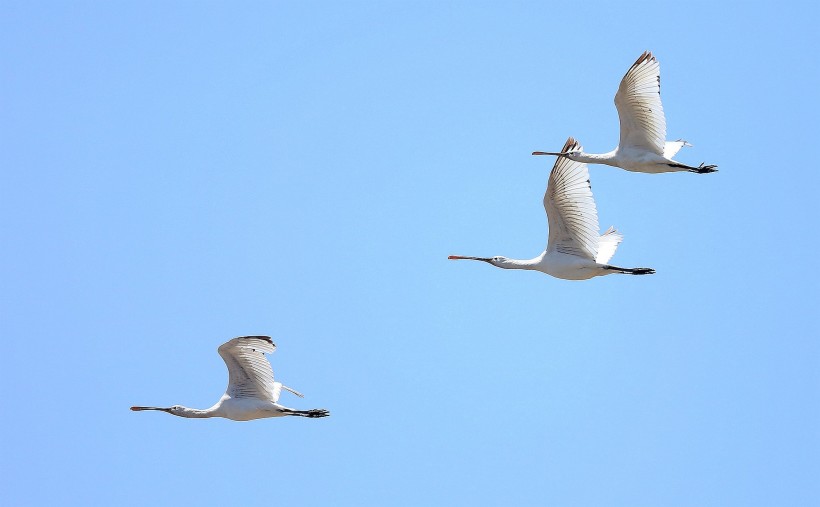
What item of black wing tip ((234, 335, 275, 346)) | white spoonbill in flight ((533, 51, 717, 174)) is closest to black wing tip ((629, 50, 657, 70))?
white spoonbill in flight ((533, 51, 717, 174))

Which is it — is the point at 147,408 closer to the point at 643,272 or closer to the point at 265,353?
the point at 265,353

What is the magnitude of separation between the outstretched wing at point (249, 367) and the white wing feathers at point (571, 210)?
565 cm

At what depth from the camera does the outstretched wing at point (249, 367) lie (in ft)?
121

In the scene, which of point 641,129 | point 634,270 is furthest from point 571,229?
point 641,129

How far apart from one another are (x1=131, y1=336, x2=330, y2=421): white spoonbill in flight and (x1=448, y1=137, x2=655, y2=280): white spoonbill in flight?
17.0ft

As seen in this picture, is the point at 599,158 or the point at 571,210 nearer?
the point at 571,210

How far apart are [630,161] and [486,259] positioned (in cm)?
347

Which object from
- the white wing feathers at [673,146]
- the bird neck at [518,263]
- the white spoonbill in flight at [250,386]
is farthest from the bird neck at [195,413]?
the white wing feathers at [673,146]

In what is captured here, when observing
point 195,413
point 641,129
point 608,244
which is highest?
point 641,129

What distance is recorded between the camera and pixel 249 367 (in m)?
37.2

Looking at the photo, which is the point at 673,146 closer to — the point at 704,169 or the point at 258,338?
the point at 704,169

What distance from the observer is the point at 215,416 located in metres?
38.4

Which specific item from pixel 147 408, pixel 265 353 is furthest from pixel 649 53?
pixel 147 408

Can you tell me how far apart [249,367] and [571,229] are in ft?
21.3
